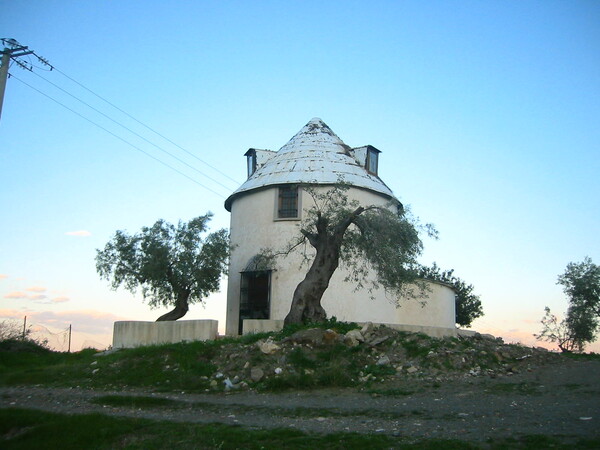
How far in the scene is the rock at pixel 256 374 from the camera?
51.1 feet

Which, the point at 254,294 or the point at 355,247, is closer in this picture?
the point at 355,247

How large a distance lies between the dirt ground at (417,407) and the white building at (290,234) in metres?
11.4

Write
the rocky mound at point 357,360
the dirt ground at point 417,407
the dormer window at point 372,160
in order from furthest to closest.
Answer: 1. the dormer window at point 372,160
2. the rocky mound at point 357,360
3. the dirt ground at point 417,407

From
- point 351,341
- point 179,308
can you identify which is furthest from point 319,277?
point 179,308

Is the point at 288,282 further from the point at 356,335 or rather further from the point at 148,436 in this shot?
the point at 148,436

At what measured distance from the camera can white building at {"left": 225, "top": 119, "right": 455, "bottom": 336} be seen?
27109 millimetres

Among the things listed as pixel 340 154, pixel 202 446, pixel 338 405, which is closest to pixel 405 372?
pixel 338 405

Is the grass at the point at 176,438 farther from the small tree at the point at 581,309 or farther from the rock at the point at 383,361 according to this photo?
the small tree at the point at 581,309

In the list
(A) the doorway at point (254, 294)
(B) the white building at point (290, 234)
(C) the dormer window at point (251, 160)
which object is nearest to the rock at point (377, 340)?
(B) the white building at point (290, 234)

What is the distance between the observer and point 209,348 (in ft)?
58.3

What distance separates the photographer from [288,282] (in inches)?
1067

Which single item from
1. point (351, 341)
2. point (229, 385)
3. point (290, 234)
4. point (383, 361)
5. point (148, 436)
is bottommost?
point (148, 436)

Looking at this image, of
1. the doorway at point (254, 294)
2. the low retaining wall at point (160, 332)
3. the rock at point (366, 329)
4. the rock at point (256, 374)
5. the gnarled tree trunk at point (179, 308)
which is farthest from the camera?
the doorway at point (254, 294)

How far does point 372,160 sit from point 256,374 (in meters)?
18.0
